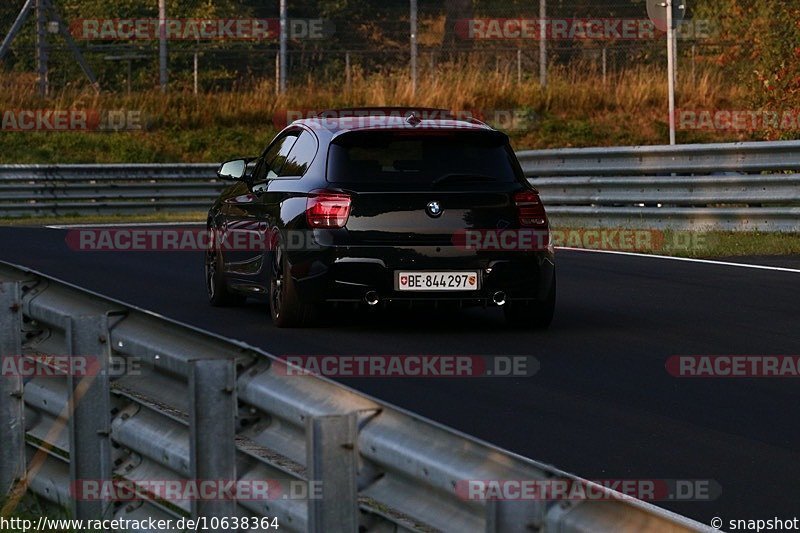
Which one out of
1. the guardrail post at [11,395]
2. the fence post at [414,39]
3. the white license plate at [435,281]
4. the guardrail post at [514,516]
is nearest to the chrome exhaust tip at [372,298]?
the white license plate at [435,281]

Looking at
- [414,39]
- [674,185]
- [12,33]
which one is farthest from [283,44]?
[674,185]

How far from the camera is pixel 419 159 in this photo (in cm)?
1228

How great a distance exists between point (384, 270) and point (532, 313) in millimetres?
1212

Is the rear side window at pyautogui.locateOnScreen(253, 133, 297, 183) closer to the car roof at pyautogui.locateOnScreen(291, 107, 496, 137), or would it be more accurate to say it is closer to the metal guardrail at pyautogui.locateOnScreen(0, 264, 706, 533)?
the car roof at pyautogui.locateOnScreen(291, 107, 496, 137)

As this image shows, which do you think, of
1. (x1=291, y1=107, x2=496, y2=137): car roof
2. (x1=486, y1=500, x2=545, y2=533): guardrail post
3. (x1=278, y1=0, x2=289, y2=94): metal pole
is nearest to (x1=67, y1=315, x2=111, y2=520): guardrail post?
(x1=486, y1=500, x2=545, y2=533): guardrail post

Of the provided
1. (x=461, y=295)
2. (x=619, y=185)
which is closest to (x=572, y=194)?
(x=619, y=185)

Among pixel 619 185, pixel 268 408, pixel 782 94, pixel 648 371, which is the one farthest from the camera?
pixel 782 94

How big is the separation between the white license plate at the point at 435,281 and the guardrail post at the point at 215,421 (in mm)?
6974

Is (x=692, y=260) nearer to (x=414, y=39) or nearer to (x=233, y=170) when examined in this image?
(x=233, y=170)

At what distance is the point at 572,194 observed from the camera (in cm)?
2280

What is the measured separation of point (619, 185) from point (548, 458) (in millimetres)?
14224

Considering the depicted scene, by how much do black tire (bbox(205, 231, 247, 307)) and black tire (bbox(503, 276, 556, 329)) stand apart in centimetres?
245

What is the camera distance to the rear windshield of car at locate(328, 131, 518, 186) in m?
12.2

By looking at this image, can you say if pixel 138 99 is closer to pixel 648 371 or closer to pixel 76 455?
pixel 648 371
